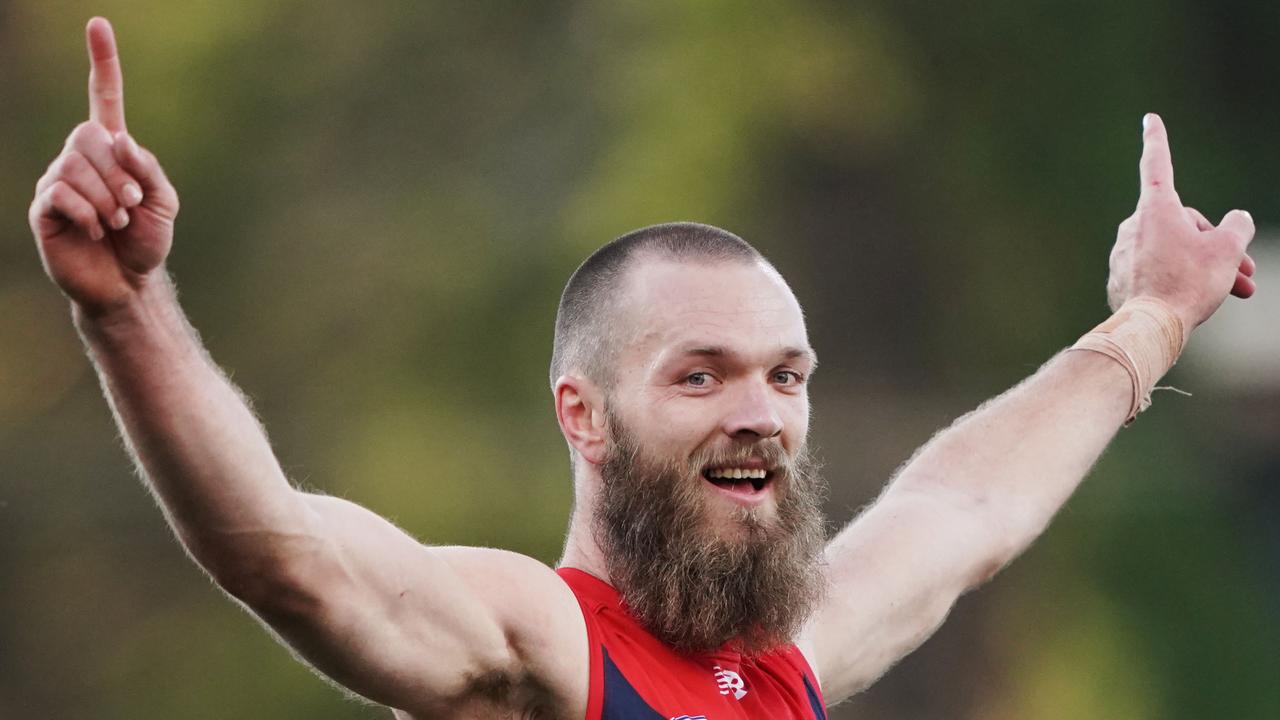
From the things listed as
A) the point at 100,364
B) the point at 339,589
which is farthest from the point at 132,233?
the point at 339,589

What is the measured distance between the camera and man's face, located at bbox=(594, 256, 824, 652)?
171 inches

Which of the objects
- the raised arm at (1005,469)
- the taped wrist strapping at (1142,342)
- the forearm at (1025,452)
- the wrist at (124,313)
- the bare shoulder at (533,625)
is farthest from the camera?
the taped wrist strapping at (1142,342)

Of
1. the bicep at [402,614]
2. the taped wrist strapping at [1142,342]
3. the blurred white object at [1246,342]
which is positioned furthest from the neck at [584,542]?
the blurred white object at [1246,342]

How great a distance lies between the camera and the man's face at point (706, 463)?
4352 mm

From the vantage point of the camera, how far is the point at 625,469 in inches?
175

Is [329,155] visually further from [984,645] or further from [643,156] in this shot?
[984,645]

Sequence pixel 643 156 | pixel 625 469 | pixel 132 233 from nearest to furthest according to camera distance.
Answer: pixel 132 233 → pixel 625 469 → pixel 643 156

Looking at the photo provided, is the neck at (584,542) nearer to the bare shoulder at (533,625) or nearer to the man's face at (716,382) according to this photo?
the man's face at (716,382)

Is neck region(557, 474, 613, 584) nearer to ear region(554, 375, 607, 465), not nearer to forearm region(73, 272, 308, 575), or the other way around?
ear region(554, 375, 607, 465)

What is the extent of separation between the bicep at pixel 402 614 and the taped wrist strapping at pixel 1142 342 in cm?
229

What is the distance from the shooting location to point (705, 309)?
4.45 meters

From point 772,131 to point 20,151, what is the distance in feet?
22.1

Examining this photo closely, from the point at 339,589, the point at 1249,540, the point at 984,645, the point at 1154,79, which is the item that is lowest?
the point at 339,589

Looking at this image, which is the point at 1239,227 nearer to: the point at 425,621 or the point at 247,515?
the point at 425,621
